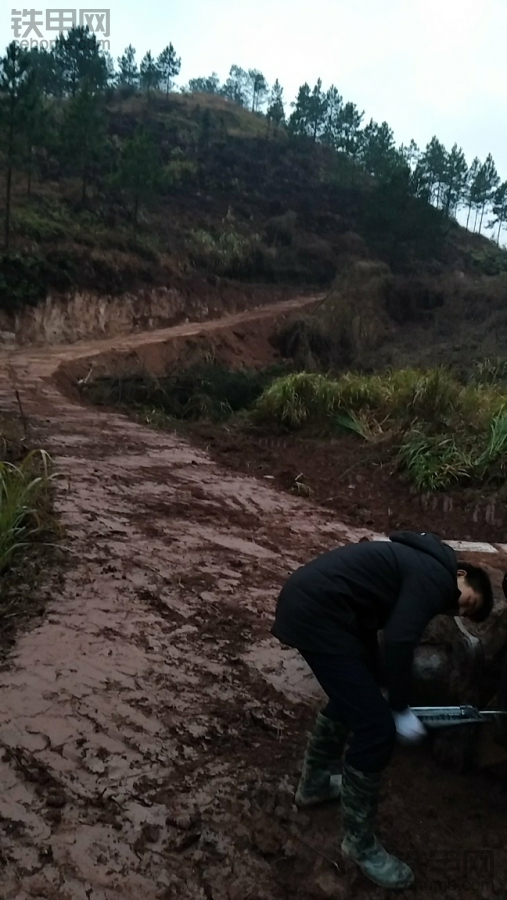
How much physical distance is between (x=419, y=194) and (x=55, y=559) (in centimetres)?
2755

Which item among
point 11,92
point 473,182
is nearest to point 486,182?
point 473,182

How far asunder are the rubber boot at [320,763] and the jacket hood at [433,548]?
78 cm

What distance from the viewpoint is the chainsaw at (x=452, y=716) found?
2732 millimetres

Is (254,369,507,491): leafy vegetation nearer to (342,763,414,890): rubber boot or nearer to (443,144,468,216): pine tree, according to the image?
(342,763,414,890): rubber boot

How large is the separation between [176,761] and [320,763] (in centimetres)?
60

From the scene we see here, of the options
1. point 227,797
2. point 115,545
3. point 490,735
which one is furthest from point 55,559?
point 490,735

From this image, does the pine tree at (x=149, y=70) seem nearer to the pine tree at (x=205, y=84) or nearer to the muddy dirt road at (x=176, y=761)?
the pine tree at (x=205, y=84)

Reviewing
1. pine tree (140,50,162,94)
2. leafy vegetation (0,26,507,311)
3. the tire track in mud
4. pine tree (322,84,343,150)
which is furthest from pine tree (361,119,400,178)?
the tire track in mud

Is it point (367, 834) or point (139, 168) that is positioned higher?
point (139, 168)

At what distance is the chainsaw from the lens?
2.73 meters

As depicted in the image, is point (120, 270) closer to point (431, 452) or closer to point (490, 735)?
point (431, 452)

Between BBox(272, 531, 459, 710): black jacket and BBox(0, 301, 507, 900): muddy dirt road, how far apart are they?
28.1 inches

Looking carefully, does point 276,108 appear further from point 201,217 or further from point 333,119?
point 201,217

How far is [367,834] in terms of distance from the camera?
247cm
